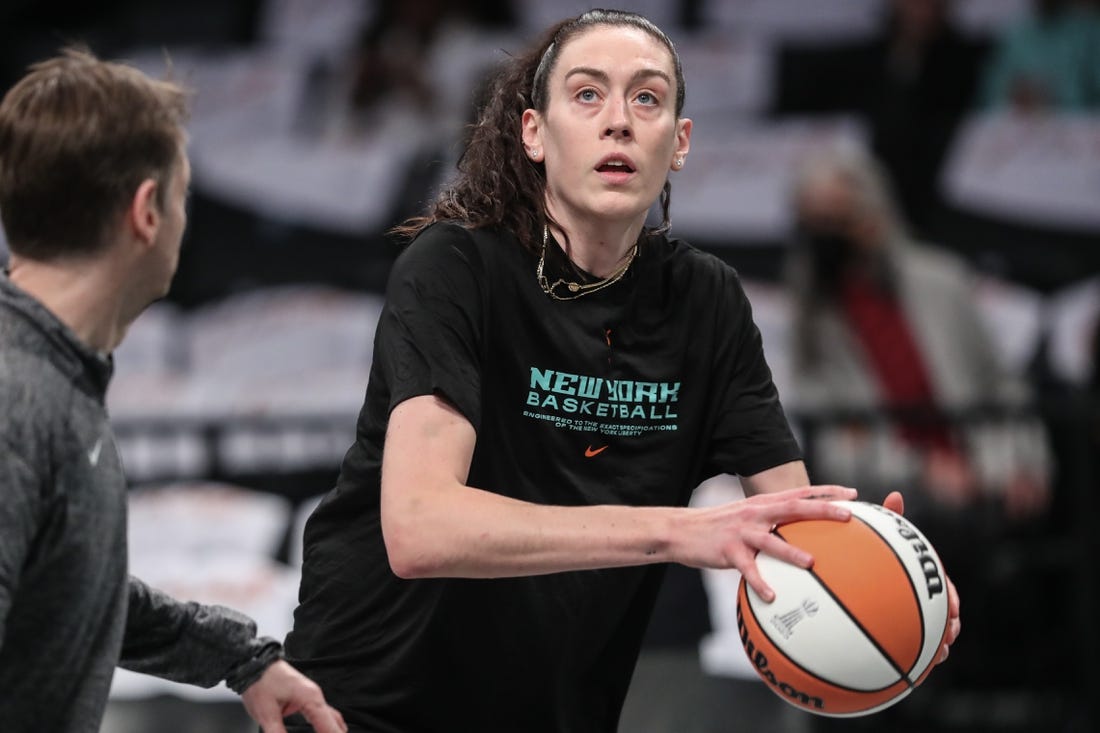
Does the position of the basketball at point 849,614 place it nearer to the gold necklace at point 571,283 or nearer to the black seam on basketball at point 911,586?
the black seam on basketball at point 911,586

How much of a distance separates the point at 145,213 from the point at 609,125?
3.02 feet

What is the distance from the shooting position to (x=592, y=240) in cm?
284

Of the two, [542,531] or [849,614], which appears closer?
[542,531]

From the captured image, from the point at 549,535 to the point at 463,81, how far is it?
611 centimetres

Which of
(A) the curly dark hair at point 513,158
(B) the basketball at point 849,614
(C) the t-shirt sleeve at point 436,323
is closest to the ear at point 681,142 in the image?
(A) the curly dark hair at point 513,158

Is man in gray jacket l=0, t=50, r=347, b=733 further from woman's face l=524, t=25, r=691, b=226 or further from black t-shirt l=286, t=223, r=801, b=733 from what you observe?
woman's face l=524, t=25, r=691, b=226

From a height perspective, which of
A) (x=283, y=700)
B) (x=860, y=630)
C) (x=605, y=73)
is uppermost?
(x=605, y=73)

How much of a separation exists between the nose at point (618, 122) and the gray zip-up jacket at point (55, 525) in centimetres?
103

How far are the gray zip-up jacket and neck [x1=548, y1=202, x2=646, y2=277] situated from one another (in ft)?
3.18

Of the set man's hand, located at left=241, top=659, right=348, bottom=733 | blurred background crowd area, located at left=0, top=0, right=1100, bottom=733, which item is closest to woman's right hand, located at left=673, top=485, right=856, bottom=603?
man's hand, located at left=241, top=659, right=348, bottom=733

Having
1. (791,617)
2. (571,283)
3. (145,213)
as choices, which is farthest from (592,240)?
(145,213)

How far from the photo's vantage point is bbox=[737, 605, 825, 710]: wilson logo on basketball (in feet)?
8.52

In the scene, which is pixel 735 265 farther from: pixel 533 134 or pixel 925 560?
pixel 925 560

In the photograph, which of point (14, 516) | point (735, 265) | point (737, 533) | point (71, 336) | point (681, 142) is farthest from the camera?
point (735, 265)
